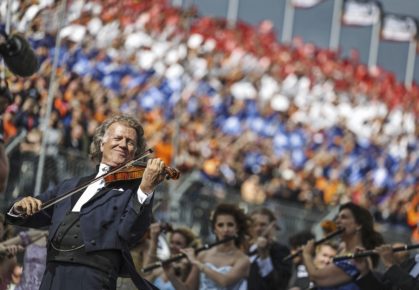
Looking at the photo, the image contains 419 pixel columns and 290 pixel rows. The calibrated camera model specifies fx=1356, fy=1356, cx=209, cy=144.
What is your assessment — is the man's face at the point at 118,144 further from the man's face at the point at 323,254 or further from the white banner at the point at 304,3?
the white banner at the point at 304,3

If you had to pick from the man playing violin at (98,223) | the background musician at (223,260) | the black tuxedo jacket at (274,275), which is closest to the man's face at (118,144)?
the man playing violin at (98,223)

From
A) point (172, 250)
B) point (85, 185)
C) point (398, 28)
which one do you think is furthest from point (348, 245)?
point (398, 28)

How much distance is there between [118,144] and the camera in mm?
7504

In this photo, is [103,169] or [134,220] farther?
[103,169]

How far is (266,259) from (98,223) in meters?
4.69

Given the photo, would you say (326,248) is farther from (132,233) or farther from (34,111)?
(132,233)

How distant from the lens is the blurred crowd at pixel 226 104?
16984 mm

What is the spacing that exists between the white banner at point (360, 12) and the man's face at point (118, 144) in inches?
1238

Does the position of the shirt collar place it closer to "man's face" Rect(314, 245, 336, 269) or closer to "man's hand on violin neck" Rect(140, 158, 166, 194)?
"man's hand on violin neck" Rect(140, 158, 166, 194)

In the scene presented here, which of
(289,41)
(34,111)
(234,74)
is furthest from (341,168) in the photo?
(34,111)

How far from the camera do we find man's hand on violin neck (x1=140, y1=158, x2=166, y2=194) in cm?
699

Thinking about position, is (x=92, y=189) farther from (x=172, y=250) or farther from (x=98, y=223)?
(x=172, y=250)

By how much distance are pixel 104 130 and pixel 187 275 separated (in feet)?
12.7

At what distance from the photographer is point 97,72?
68.9 feet
